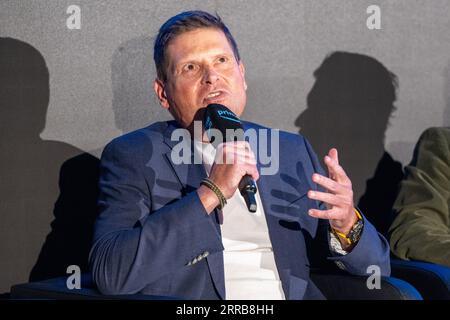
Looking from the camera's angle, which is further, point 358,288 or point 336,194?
point 358,288

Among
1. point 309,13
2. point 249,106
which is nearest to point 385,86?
point 309,13

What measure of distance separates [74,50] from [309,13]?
106cm

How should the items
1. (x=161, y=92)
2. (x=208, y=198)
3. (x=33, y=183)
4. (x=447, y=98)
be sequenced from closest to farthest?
1. (x=208, y=198)
2. (x=161, y=92)
3. (x=33, y=183)
4. (x=447, y=98)

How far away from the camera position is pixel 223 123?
187 centimetres

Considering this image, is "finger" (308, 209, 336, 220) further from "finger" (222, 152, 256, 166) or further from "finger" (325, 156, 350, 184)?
"finger" (222, 152, 256, 166)

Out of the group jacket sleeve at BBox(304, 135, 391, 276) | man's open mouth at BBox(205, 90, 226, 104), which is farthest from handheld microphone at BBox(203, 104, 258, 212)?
jacket sleeve at BBox(304, 135, 391, 276)

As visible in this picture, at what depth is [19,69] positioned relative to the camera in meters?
2.46

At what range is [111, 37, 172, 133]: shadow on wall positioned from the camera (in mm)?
2604

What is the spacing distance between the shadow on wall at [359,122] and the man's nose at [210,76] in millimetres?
896

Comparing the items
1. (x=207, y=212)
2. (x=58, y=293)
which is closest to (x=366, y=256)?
(x=207, y=212)

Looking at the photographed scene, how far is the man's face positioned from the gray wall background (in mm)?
458

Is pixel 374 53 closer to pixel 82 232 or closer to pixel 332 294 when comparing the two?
pixel 332 294

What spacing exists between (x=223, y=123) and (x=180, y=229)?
31 centimetres

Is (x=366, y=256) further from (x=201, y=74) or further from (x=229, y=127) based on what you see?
(x=201, y=74)
